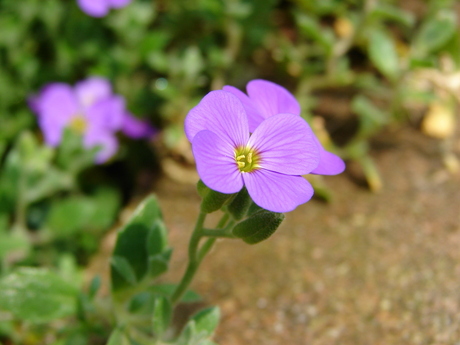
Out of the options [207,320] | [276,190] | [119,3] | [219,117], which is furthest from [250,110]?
[119,3]

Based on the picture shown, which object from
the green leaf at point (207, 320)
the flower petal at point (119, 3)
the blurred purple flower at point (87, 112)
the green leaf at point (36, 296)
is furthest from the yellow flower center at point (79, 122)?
the green leaf at point (207, 320)

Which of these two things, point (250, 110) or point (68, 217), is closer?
point (250, 110)

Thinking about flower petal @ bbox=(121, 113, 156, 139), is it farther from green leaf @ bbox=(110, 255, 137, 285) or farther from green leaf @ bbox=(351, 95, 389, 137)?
green leaf @ bbox=(110, 255, 137, 285)

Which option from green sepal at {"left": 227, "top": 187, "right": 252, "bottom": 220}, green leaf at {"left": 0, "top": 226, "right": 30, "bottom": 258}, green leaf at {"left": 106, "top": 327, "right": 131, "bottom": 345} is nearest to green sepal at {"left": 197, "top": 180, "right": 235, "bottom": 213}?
green sepal at {"left": 227, "top": 187, "right": 252, "bottom": 220}

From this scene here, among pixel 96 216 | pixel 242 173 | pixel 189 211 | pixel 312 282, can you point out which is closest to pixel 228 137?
pixel 242 173

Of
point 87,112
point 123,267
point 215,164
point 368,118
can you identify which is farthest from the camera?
point 87,112

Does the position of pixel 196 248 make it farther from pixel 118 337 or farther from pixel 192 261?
pixel 118 337

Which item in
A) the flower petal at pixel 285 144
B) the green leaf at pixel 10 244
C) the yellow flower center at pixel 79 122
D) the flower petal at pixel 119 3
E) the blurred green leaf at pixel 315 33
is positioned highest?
the flower petal at pixel 285 144

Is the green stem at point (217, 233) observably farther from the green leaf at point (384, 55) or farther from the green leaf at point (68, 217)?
the green leaf at point (384, 55)
